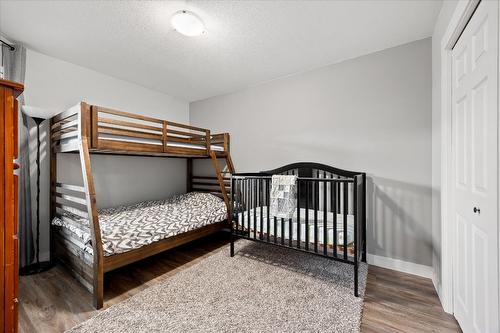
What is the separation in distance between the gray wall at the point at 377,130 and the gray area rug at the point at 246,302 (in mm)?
616

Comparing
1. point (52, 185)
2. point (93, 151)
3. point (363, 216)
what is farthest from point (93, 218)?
point (363, 216)

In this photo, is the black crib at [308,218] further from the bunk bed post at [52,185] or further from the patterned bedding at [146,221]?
the bunk bed post at [52,185]

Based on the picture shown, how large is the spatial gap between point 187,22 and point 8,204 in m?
1.73

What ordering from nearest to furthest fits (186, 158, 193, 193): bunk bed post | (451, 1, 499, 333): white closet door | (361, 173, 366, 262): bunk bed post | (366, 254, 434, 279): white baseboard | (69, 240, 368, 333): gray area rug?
(451, 1, 499, 333): white closet door < (69, 240, 368, 333): gray area rug < (366, 254, 434, 279): white baseboard < (361, 173, 366, 262): bunk bed post < (186, 158, 193, 193): bunk bed post

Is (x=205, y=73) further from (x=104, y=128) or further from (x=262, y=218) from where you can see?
(x=262, y=218)

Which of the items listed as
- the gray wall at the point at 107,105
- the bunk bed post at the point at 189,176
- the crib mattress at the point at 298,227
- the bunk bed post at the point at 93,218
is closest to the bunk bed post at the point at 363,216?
the crib mattress at the point at 298,227

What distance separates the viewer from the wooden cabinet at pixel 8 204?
1.06 m

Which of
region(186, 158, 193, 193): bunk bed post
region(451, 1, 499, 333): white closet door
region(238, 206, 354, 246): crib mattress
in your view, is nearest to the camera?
region(451, 1, 499, 333): white closet door

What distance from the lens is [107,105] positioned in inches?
119

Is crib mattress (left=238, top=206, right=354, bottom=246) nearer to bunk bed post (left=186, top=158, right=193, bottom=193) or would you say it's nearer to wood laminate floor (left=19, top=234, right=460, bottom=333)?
wood laminate floor (left=19, top=234, right=460, bottom=333)

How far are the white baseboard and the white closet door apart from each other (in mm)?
637

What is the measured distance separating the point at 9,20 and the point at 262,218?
2.96 metres

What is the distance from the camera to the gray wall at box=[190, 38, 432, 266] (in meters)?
2.15

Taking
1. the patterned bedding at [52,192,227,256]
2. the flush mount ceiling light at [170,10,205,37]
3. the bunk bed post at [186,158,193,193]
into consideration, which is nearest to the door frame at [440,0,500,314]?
the flush mount ceiling light at [170,10,205,37]
